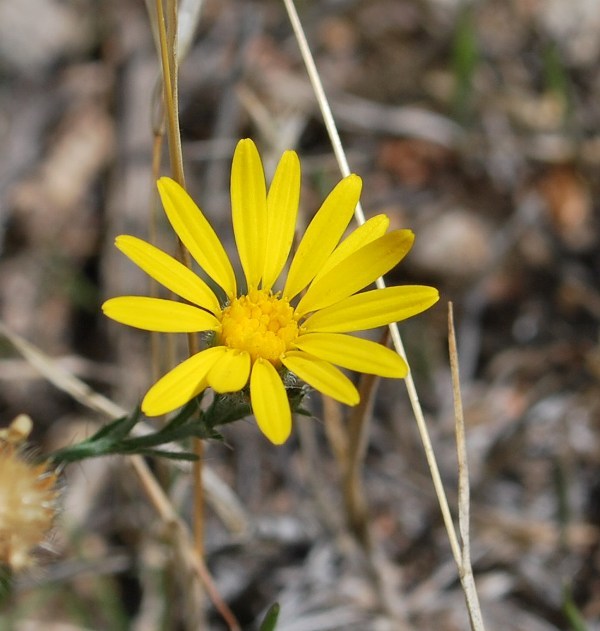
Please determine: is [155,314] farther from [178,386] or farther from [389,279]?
[389,279]

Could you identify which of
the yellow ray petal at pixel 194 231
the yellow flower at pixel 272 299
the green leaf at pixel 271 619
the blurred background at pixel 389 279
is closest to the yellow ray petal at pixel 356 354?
the yellow flower at pixel 272 299

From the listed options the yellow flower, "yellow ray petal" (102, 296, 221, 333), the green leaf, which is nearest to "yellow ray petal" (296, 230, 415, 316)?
the yellow flower

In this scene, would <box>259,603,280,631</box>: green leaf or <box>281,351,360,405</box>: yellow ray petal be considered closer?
<box>281,351,360,405</box>: yellow ray petal

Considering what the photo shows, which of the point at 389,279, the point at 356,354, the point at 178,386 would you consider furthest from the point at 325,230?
the point at 389,279

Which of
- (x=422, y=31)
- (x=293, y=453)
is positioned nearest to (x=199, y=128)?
(x=422, y=31)

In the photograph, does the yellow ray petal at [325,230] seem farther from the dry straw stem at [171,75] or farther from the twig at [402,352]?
the dry straw stem at [171,75]

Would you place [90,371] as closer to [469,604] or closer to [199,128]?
[199,128]

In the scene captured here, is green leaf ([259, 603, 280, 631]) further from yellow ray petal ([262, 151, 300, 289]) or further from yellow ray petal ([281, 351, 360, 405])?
yellow ray petal ([262, 151, 300, 289])
